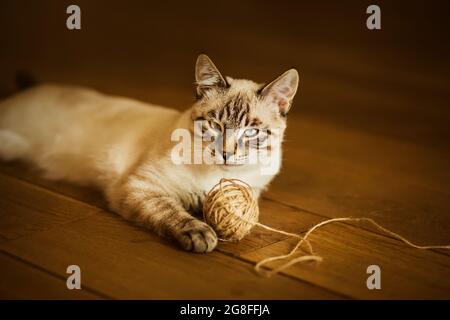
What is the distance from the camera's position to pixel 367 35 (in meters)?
4.80

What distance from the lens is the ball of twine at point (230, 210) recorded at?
69.8 inches

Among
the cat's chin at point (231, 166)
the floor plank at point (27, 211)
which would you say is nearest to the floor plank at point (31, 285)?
the floor plank at point (27, 211)

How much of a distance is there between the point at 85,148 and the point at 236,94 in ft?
2.39

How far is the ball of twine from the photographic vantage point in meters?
1.77

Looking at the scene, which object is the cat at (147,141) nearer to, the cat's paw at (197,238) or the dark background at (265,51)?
the cat's paw at (197,238)

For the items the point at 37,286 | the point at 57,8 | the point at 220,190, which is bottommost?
the point at 37,286

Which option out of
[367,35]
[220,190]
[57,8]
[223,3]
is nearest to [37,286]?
[220,190]

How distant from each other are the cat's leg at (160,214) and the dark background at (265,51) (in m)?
1.33

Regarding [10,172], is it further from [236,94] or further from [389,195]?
[389,195]

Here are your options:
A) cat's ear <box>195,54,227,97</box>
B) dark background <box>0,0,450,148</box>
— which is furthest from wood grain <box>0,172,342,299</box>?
dark background <box>0,0,450,148</box>

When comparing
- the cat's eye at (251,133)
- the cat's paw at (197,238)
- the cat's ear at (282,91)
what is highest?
the cat's ear at (282,91)

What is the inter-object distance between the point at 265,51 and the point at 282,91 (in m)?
2.55

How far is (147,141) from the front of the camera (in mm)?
2156

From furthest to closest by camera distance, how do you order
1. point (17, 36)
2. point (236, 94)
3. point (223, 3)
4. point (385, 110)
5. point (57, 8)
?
point (223, 3)
point (57, 8)
point (17, 36)
point (385, 110)
point (236, 94)
